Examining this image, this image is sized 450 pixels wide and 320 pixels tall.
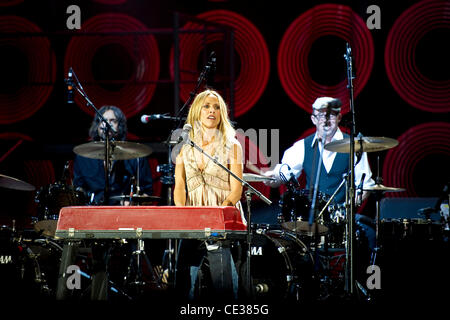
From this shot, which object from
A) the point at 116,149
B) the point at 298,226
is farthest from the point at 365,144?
the point at 116,149

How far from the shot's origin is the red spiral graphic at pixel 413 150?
8469mm

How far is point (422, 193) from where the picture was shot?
8477 mm

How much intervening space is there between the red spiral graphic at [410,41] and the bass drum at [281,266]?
11.4ft

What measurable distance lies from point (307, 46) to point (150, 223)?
5.45m

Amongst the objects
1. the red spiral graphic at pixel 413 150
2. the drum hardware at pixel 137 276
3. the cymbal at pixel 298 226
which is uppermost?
the red spiral graphic at pixel 413 150

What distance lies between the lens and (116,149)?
264 inches

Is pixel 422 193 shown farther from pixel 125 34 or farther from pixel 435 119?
pixel 125 34

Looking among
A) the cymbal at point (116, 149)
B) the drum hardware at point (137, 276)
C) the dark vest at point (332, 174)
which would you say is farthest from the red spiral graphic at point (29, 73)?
the dark vest at point (332, 174)

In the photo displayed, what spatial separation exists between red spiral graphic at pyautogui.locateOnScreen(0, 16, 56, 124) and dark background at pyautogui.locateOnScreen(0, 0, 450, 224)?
0.02 metres

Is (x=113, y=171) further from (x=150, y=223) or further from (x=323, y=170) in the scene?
(x=150, y=223)

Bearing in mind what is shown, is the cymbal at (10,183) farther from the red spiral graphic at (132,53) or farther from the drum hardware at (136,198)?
the red spiral graphic at (132,53)

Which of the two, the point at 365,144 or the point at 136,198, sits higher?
the point at 365,144

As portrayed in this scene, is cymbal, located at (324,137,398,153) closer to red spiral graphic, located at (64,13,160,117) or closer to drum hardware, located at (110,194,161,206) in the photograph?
drum hardware, located at (110,194,161,206)
